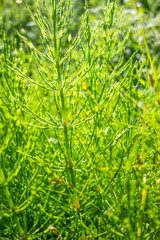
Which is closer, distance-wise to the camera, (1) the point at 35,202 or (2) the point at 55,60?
(2) the point at 55,60

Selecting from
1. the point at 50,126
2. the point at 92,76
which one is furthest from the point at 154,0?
the point at 50,126

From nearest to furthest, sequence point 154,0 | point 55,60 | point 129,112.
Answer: point 55,60 < point 129,112 < point 154,0

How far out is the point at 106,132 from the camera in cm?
75

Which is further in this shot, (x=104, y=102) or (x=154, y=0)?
(x=154, y=0)

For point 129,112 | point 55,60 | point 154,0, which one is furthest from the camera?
point 154,0

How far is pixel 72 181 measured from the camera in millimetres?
639

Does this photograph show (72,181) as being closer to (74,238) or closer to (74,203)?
(74,203)

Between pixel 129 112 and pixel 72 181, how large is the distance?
0.77ft

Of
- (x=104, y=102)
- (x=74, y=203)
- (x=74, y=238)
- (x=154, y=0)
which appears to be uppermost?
(x=154, y=0)

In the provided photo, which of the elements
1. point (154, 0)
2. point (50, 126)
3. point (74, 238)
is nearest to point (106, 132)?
point (50, 126)

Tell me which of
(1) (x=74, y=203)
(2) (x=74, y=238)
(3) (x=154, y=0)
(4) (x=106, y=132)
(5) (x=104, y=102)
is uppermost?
→ (3) (x=154, y=0)

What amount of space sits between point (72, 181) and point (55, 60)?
28 centimetres

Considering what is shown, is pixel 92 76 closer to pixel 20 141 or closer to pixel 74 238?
pixel 20 141

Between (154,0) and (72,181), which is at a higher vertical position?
(154,0)
